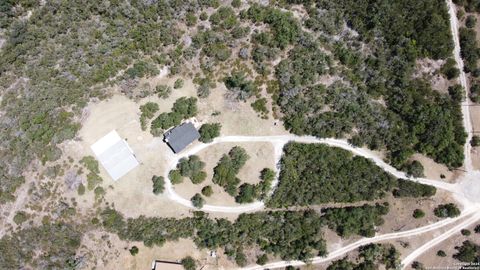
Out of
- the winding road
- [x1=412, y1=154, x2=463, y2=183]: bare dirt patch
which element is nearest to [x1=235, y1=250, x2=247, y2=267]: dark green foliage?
the winding road

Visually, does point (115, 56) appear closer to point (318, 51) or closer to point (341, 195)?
point (318, 51)

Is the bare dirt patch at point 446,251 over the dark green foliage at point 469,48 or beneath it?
beneath

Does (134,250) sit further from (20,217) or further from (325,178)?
(325,178)

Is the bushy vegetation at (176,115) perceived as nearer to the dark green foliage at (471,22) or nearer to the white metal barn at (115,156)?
the white metal barn at (115,156)

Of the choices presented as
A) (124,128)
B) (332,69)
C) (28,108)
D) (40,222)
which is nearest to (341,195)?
(332,69)

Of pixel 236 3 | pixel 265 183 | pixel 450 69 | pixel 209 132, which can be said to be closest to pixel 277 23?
pixel 236 3

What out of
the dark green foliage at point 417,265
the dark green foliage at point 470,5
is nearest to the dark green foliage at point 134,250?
the dark green foliage at point 417,265
